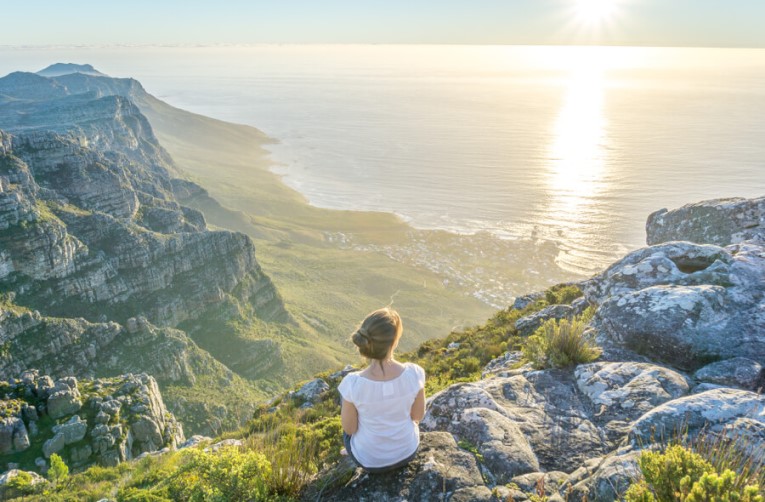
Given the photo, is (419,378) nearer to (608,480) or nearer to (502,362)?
(608,480)

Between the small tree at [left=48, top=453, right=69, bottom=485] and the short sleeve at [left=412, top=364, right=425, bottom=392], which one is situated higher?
the short sleeve at [left=412, top=364, right=425, bottom=392]

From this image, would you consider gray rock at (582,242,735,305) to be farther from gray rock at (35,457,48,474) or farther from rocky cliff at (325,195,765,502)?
gray rock at (35,457,48,474)

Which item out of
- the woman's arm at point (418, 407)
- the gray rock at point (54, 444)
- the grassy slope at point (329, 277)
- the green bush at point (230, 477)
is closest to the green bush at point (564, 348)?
the woman's arm at point (418, 407)

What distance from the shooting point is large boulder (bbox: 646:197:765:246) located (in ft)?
67.3

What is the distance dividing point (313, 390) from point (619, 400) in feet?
49.2

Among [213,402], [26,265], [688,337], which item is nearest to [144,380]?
[213,402]

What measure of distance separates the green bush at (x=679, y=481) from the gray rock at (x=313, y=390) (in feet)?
54.7

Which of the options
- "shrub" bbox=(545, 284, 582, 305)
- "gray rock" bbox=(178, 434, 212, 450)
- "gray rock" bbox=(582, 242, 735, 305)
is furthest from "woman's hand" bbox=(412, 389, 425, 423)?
"shrub" bbox=(545, 284, 582, 305)

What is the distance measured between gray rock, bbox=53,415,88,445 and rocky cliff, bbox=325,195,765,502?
87.8 feet

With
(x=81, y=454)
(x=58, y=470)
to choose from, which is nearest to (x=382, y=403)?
(x=58, y=470)

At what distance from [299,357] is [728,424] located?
211ft

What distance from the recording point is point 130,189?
79.1m

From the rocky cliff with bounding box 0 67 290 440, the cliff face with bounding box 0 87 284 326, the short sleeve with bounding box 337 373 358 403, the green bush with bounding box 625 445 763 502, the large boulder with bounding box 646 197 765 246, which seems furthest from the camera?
the cliff face with bounding box 0 87 284 326

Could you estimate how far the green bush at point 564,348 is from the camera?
11.6m
